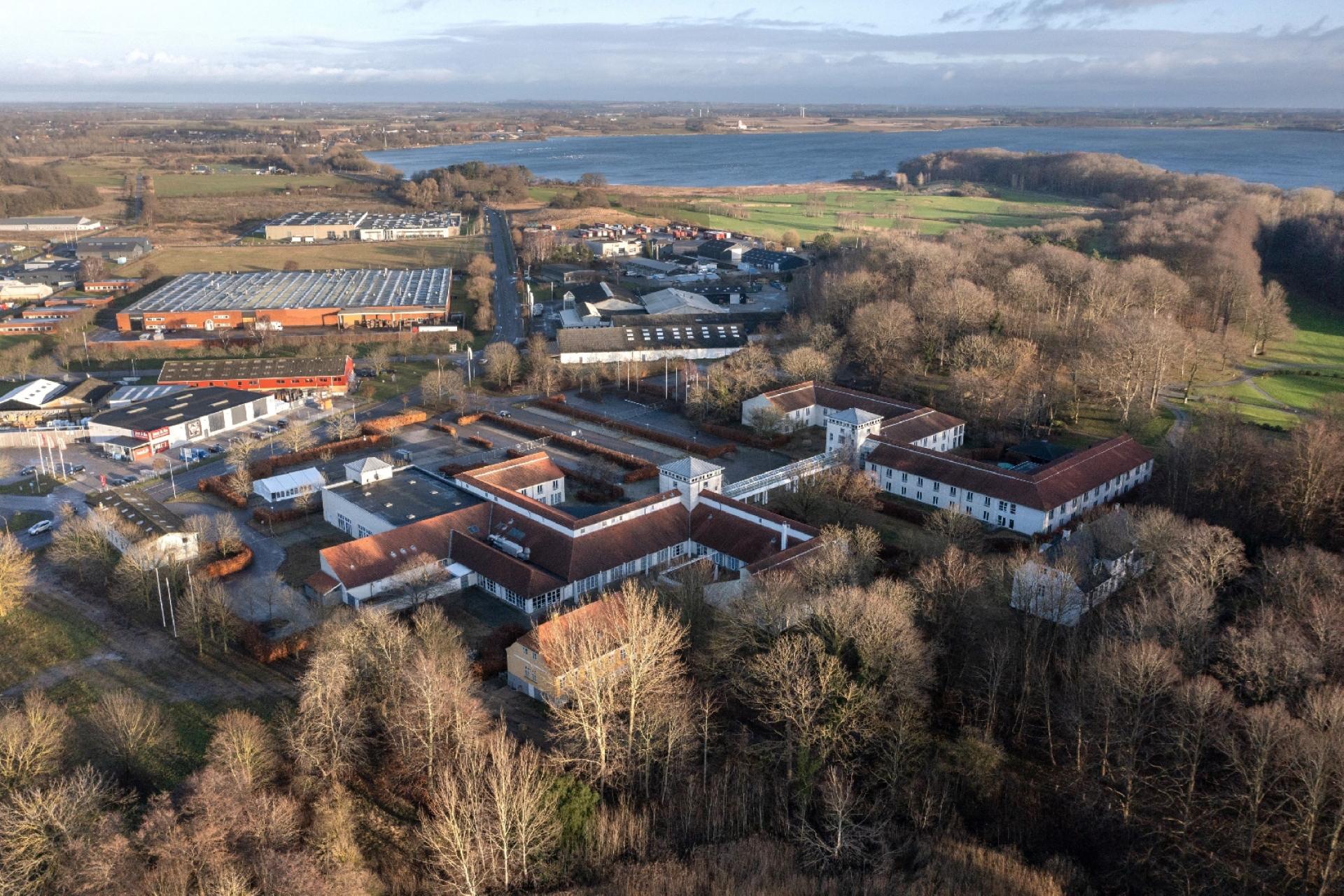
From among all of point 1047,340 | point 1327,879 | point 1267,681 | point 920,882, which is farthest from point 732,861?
point 1047,340

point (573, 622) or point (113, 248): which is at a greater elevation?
point (113, 248)

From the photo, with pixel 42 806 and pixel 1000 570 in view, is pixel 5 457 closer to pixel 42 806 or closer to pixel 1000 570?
pixel 42 806

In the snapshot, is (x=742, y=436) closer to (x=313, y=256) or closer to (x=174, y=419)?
(x=174, y=419)

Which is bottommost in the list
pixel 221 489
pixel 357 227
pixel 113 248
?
pixel 221 489

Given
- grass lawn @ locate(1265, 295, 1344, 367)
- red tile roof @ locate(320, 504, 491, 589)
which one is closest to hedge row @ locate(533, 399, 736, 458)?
red tile roof @ locate(320, 504, 491, 589)

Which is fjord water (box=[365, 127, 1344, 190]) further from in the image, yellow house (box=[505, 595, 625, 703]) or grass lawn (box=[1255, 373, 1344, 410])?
yellow house (box=[505, 595, 625, 703])

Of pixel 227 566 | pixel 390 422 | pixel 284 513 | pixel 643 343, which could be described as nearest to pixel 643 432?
pixel 390 422
